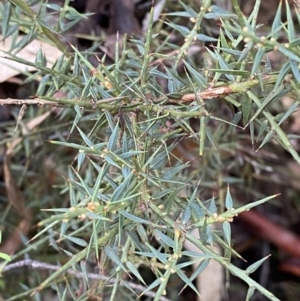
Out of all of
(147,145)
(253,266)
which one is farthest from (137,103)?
(253,266)

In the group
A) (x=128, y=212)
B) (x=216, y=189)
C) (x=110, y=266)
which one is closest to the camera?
(x=128, y=212)

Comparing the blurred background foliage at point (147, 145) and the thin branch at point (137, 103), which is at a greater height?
the thin branch at point (137, 103)

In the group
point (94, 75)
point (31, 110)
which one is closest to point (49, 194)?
point (31, 110)

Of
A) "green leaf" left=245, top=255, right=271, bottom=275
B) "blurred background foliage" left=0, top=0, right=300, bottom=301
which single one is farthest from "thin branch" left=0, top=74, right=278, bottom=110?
"green leaf" left=245, top=255, right=271, bottom=275

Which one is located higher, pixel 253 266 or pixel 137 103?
pixel 137 103

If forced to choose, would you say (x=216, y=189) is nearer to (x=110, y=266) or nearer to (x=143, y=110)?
(x=110, y=266)

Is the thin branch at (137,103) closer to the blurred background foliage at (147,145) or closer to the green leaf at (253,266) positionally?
the blurred background foliage at (147,145)

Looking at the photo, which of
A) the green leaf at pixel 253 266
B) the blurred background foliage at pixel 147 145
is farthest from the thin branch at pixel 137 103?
the green leaf at pixel 253 266

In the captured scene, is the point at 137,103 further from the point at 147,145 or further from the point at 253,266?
the point at 253,266
